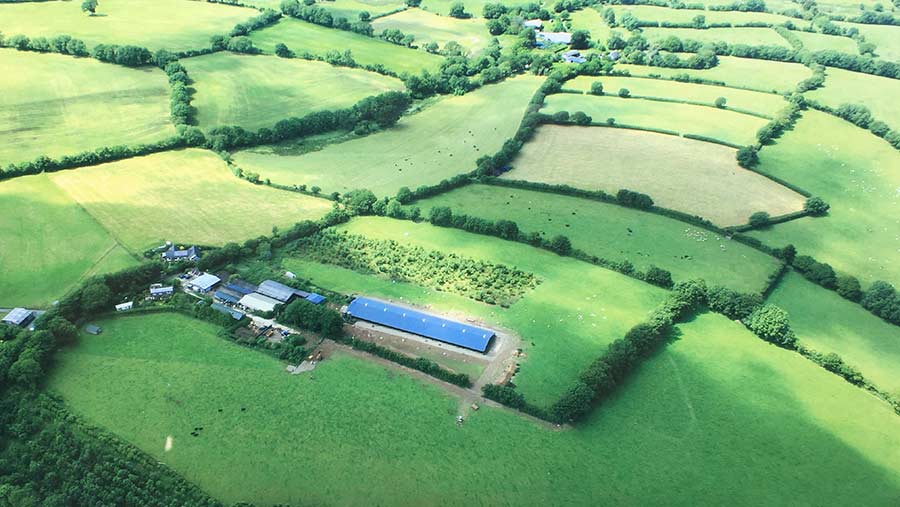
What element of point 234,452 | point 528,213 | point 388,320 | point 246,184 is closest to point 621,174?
point 528,213

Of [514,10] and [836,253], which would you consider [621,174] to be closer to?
[836,253]

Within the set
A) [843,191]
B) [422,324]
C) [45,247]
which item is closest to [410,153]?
[422,324]

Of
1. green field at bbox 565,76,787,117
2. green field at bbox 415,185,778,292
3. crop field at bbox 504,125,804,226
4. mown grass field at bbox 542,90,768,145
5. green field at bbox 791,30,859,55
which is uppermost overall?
green field at bbox 791,30,859,55

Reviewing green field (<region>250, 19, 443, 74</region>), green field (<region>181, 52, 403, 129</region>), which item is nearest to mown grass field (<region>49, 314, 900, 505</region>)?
green field (<region>181, 52, 403, 129</region>)

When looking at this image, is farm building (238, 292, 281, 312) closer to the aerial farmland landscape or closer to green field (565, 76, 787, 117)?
the aerial farmland landscape

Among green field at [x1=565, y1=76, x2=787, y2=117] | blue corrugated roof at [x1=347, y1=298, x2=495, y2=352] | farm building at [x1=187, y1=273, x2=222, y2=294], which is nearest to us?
blue corrugated roof at [x1=347, y1=298, x2=495, y2=352]

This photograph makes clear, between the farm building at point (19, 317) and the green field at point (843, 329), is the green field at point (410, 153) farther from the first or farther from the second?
the green field at point (843, 329)

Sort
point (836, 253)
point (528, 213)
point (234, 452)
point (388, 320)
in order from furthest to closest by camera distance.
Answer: point (528, 213)
point (836, 253)
point (388, 320)
point (234, 452)
